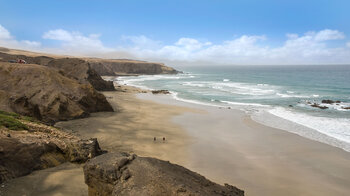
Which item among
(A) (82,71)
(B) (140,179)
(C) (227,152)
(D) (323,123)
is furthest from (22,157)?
(A) (82,71)

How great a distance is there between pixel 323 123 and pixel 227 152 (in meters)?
14.0

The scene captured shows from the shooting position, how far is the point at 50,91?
1927cm

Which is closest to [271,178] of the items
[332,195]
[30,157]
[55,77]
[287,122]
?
[332,195]

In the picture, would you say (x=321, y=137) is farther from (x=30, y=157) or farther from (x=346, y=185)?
(x=30, y=157)

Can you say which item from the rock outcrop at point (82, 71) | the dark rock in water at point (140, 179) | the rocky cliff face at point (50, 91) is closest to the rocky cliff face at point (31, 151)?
the dark rock in water at point (140, 179)

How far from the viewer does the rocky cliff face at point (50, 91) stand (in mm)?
18422

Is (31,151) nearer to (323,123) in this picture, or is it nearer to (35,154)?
(35,154)

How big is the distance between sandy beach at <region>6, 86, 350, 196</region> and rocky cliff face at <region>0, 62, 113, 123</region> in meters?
1.20

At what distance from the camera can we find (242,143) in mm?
16672

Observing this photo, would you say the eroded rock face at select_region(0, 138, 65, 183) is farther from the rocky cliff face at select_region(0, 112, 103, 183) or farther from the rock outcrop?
the rock outcrop

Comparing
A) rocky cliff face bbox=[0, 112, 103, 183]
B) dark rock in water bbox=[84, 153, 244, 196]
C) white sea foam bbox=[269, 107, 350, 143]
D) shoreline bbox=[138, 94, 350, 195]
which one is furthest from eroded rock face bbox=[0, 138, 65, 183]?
white sea foam bbox=[269, 107, 350, 143]

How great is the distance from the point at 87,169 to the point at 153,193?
6.25 ft

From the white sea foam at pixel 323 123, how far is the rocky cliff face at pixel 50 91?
19.7 m

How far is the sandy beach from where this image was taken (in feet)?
34.6
